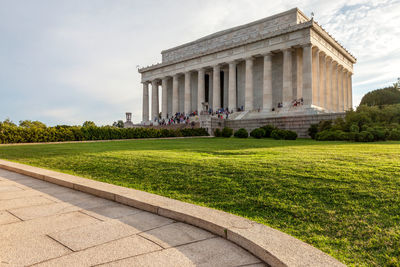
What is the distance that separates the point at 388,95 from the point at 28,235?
188 ft

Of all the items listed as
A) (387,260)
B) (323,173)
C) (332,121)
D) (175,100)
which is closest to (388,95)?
(332,121)

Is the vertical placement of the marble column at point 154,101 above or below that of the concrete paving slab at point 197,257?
above

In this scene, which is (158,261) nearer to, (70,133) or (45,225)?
(45,225)

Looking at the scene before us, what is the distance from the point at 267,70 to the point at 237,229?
43.0 metres

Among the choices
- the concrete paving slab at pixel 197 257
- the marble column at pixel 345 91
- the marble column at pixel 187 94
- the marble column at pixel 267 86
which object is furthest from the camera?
the marble column at pixel 187 94

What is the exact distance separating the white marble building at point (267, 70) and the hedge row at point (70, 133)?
1619 centimetres

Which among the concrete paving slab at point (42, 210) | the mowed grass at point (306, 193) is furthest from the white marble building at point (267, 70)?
the concrete paving slab at point (42, 210)

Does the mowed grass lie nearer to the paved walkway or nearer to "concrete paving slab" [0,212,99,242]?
the paved walkway

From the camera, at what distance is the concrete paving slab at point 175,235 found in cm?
365

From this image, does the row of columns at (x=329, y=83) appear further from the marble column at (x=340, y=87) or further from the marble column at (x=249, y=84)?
the marble column at (x=249, y=84)

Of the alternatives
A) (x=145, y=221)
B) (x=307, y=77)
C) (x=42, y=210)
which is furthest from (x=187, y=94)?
(x=145, y=221)

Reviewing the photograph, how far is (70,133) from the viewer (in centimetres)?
2739

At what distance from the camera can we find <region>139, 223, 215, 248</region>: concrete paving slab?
3.65 m

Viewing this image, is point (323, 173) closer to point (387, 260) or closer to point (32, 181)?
point (387, 260)
